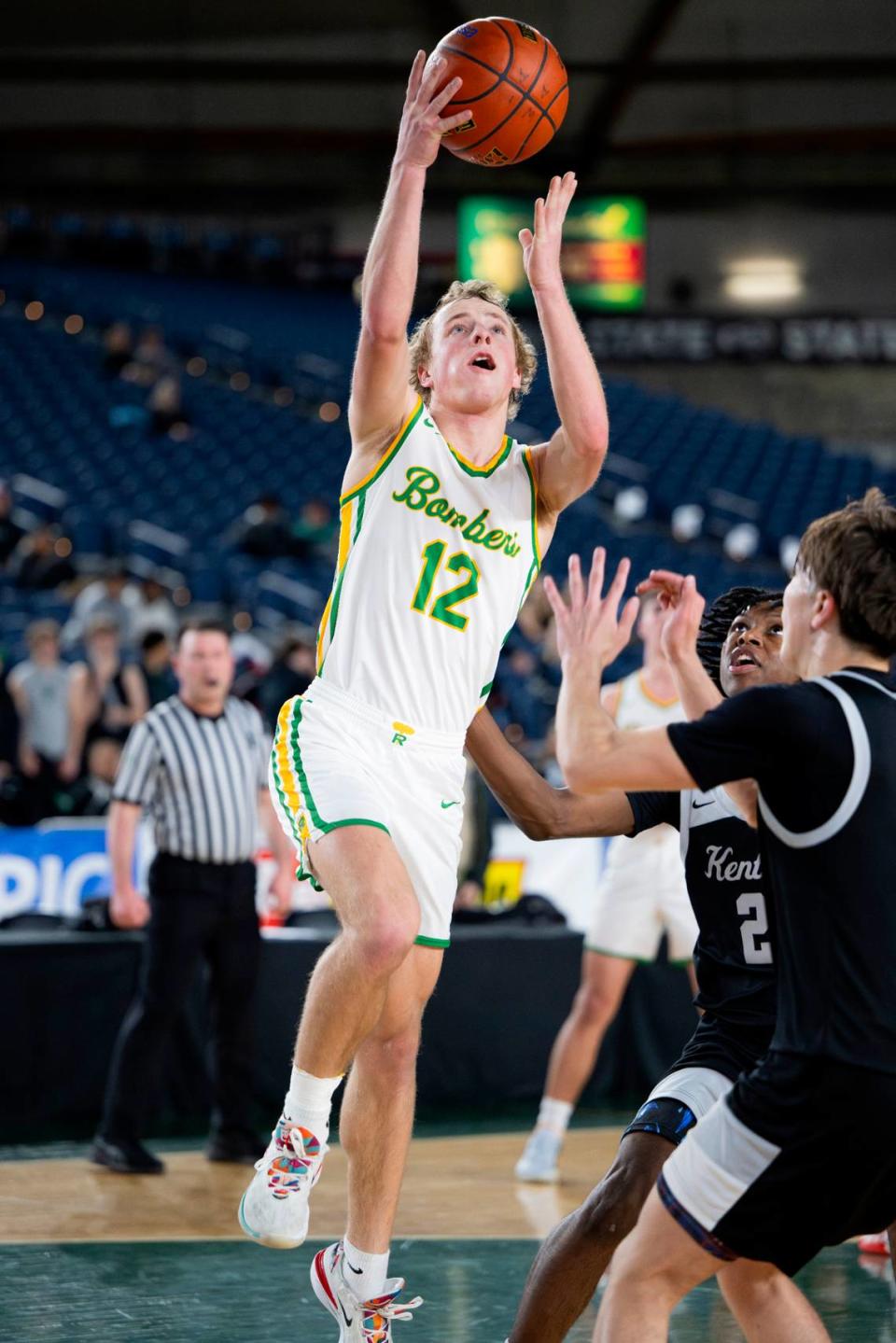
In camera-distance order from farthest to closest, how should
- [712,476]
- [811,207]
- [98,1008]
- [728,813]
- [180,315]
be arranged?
1. [811,207]
2. [180,315]
3. [712,476]
4. [98,1008]
5. [728,813]

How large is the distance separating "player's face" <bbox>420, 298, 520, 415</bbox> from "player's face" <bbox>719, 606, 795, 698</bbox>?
876mm

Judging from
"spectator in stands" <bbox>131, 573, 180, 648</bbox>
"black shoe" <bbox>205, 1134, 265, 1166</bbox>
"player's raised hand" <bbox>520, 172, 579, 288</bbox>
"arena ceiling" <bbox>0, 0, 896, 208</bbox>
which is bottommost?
"black shoe" <bbox>205, 1134, 265, 1166</bbox>

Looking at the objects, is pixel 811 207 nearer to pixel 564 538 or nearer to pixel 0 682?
pixel 564 538

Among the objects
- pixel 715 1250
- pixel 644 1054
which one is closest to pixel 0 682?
pixel 644 1054

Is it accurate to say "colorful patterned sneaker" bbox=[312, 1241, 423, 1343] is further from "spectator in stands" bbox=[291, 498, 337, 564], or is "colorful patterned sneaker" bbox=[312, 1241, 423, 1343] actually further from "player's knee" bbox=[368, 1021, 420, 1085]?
"spectator in stands" bbox=[291, 498, 337, 564]

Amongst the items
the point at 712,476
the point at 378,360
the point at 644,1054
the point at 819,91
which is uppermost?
the point at 819,91

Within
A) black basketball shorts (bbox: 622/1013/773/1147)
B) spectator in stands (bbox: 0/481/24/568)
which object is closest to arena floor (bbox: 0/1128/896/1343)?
black basketball shorts (bbox: 622/1013/773/1147)

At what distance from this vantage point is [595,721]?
299cm

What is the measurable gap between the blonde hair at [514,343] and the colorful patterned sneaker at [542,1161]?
10.8 feet

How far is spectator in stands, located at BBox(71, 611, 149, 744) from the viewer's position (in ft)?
33.6

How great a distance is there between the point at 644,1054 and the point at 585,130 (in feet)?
68.3

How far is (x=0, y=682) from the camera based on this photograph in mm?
10094

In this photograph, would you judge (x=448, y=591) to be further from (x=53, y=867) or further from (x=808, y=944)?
(x=53, y=867)

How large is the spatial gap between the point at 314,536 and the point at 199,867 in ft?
30.6
